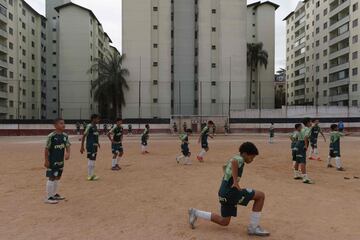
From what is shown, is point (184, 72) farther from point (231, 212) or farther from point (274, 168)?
point (231, 212)

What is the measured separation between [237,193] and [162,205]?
9.62 feet

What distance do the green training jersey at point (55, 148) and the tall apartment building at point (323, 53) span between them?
62100 millimetres

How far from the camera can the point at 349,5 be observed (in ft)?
222

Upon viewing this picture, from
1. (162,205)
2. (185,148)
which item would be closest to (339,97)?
(185,148)

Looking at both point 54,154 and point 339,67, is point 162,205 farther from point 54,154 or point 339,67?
point 339,67

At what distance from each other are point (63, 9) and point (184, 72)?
32.0m

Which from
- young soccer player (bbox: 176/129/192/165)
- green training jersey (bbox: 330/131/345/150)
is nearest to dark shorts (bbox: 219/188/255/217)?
green training jersey (bbox: 330/131/345/150)

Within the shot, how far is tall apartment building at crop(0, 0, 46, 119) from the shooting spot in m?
64.9

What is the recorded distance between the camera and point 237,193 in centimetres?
591

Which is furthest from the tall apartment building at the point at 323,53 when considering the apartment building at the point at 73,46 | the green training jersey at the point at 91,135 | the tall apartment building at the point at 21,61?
the green training jersey at the point at 91,135

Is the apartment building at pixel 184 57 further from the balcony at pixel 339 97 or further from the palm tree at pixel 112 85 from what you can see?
the balcony at pixel 339 97

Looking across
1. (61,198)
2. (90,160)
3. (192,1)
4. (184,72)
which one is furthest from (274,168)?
(192,1)

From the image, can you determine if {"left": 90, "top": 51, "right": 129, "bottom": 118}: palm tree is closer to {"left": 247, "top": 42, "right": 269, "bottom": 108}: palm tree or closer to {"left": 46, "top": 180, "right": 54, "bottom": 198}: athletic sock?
{"left": 247, "top": 42, "right": 269, "bottom": 108}: palm tree

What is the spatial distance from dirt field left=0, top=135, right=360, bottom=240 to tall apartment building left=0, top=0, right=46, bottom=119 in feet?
175
